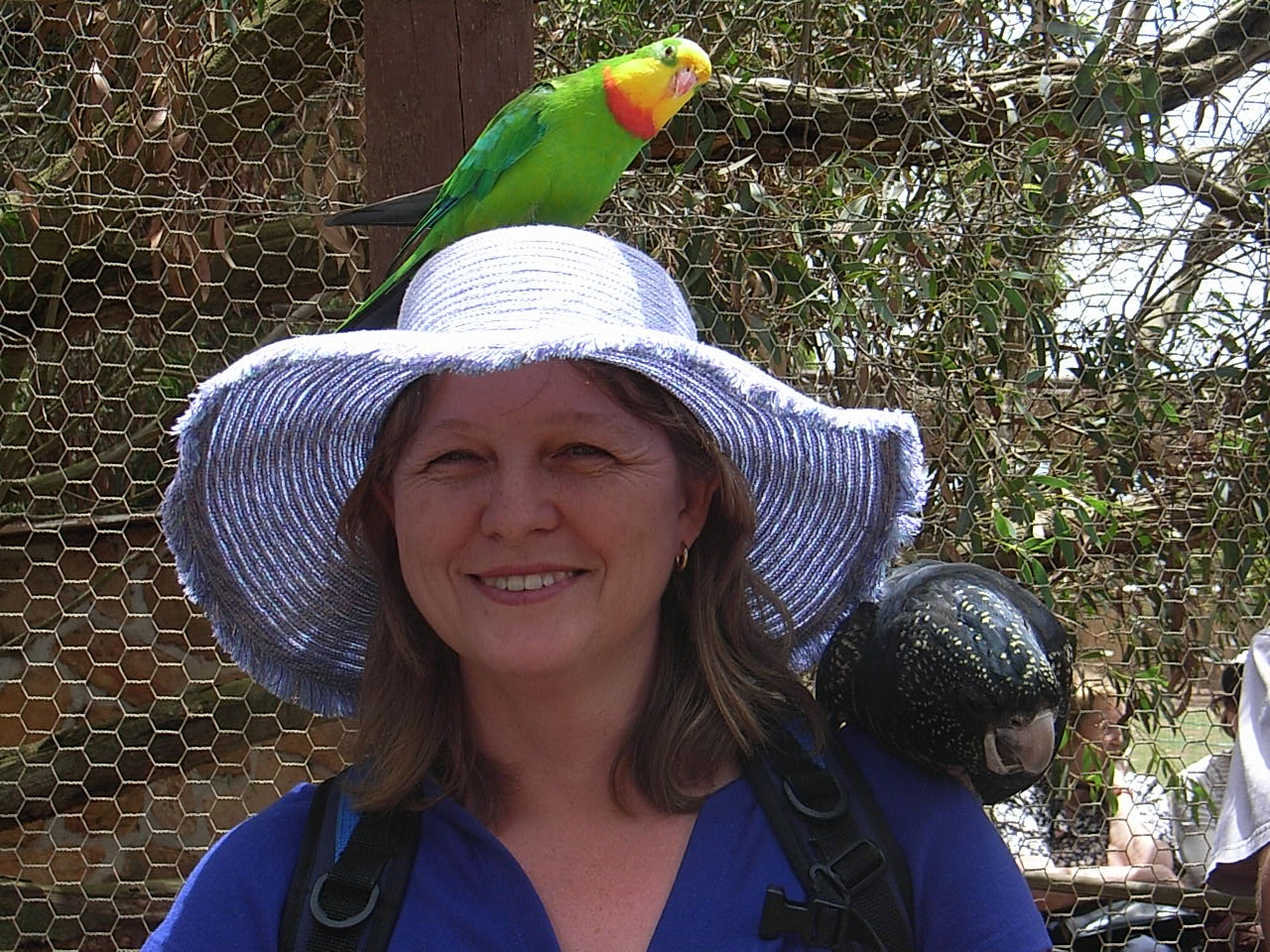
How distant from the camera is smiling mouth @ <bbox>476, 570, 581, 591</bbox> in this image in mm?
845

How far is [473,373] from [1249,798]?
1233 millimetres

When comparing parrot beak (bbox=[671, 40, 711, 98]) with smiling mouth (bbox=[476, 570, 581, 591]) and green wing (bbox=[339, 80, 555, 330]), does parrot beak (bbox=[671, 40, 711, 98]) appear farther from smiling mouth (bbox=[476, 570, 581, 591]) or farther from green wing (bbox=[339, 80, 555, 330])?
smiling mouth (bbox=[476, 570, 581, 591])

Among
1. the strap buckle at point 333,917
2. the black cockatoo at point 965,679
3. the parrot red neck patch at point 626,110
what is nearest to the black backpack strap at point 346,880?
the strap buckle at point 333,917

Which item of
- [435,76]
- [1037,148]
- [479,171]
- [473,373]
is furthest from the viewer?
[1037,148]

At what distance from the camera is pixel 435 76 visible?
4.42 ft

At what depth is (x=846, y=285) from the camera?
202 cm

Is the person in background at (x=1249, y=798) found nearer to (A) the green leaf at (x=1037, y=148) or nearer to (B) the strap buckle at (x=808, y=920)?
(A) the green leaf at (x=1037, y=148)

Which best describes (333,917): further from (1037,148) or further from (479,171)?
(1037,148)

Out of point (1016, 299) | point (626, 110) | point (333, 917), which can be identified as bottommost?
point (333, 917)

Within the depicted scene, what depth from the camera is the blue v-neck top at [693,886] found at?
2.71ft

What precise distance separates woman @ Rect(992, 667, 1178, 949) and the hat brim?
1.19 m

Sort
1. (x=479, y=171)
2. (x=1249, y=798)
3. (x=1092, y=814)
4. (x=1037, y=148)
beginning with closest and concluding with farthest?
(x=479, y=171) → (x=1249, y=798) → (x=1037, y=148) → (x=1092, y=814)

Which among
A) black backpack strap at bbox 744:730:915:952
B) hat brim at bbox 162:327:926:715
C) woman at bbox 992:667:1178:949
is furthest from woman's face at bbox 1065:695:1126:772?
black backpack strap at bbox 744:730:915:952

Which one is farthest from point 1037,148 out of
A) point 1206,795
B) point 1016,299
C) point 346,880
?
point 346,880
